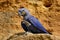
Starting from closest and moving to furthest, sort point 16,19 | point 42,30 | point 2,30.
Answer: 1. point 42,30
2. point 2,30
3. point 16,19

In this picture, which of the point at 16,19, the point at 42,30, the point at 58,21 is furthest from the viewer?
the point at 58,21

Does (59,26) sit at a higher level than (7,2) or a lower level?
lower

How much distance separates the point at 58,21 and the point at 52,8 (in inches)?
16.9

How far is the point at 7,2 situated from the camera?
6.54 meters

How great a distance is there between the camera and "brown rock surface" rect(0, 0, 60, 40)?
616cm

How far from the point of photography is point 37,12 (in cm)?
671

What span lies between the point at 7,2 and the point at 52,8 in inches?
52.6

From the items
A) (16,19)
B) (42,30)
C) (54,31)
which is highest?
(42,30)

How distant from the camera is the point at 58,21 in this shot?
6637 mm

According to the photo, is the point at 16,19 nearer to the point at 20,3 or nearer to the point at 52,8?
the point at 20,3

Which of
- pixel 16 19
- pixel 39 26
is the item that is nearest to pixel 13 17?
pixel 16 19

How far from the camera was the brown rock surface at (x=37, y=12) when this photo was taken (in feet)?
20.2

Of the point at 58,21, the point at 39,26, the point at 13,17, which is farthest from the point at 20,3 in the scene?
the point at 39,26

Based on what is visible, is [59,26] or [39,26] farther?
[59,26]
